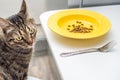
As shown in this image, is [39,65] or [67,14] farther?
[39,65]

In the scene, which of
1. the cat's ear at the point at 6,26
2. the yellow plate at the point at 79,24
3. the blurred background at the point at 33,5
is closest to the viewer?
the cat's ear at the point at 6,26

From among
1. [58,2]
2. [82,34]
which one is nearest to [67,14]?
[82,34]

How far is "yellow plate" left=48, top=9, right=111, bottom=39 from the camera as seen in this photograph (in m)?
0.90

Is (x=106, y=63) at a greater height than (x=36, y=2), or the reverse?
(x=36, y=2)

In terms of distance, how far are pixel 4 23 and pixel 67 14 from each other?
13.3 inches

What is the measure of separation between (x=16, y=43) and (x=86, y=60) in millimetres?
243

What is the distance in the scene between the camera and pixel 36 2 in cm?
151

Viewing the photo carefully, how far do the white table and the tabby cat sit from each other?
0.34ft

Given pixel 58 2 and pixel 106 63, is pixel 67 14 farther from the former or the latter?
pixel 58 2

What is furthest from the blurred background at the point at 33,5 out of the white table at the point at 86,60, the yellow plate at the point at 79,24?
the white table at the point at 86,60

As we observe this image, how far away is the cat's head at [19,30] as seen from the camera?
0.78 metres

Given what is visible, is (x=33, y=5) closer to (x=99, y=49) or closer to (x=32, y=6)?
(x=32, y=6)

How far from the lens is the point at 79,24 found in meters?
1.01

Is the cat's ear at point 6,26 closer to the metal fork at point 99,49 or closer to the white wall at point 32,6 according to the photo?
the metal fork at point 99,49
